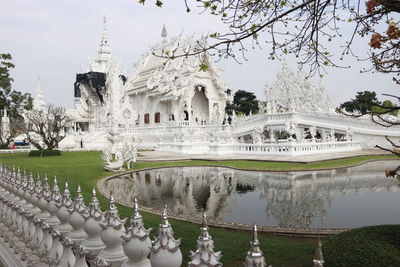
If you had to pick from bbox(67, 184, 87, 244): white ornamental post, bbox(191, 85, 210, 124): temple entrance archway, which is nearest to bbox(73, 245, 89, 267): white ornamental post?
bbox(67, 184, 87, 244): white ornamental post

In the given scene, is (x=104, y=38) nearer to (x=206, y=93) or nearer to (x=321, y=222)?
(x=206, y=93)

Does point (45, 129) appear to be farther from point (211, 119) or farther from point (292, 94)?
point (292, 94)

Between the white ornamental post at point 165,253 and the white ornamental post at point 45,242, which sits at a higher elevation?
the white ornamental post at point 165,253

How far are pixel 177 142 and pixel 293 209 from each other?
18307mm

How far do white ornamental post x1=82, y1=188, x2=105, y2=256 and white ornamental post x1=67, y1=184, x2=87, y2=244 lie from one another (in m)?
0.21

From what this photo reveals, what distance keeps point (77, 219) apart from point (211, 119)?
3151cm

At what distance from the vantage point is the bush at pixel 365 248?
140 inches

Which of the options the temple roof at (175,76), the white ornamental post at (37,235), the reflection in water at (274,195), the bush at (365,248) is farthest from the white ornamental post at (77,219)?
the temple roof at (175,76)

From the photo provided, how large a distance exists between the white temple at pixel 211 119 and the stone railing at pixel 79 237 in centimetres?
1117

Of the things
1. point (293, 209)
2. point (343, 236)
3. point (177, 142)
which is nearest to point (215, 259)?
point (343, 236)

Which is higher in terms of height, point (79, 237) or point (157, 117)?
point (157, 117)

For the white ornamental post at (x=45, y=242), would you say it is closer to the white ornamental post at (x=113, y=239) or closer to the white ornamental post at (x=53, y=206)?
the white ornamental post at (x=53, y=206)

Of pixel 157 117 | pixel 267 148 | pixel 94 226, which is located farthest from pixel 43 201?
pixel 157 117

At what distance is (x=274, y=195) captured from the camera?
9734 mm
